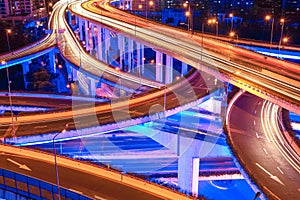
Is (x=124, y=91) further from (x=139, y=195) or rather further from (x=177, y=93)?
(x=139, y=195)

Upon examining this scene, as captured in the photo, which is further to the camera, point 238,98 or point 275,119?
point 238,98

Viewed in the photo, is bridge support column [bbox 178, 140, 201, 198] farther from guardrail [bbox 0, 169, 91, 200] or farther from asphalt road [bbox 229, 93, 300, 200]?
guardrail [bbox 0, 169, 91, 200]

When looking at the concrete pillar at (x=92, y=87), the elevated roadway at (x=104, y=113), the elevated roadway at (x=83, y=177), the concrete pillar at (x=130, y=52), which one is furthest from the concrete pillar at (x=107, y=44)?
the elevated roadway at (x=83, y=177)

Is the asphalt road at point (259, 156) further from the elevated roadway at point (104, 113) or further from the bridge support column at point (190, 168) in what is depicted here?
the elevated roadway at point (104, 113)

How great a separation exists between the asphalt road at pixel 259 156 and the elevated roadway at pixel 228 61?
10.5 feet

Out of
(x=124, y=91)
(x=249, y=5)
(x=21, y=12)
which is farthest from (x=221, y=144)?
(x=21, y=12)

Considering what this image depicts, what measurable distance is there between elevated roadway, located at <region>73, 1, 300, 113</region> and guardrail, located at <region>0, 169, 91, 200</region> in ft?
43.8

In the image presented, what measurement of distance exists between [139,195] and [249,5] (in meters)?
A: 70.3

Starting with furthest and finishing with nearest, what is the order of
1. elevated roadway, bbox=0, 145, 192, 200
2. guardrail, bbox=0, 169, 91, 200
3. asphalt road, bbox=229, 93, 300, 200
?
asphalt road, bbox=229, 93, 300, 200
elevated roadway, bbox=0, 145, 192, 200
guardrail, bbox=0, 169, 91, 200

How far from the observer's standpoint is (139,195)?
1490cm

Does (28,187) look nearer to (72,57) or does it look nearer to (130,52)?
(72,57)

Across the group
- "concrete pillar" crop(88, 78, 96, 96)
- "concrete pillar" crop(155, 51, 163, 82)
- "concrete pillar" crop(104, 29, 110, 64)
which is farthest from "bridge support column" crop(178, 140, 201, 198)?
"concrete pillar" crop(104, 29, 110, 64)

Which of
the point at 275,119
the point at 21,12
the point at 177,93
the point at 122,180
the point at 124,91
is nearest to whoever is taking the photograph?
the point at 122,180

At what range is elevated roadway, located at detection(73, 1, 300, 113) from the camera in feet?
73.3
